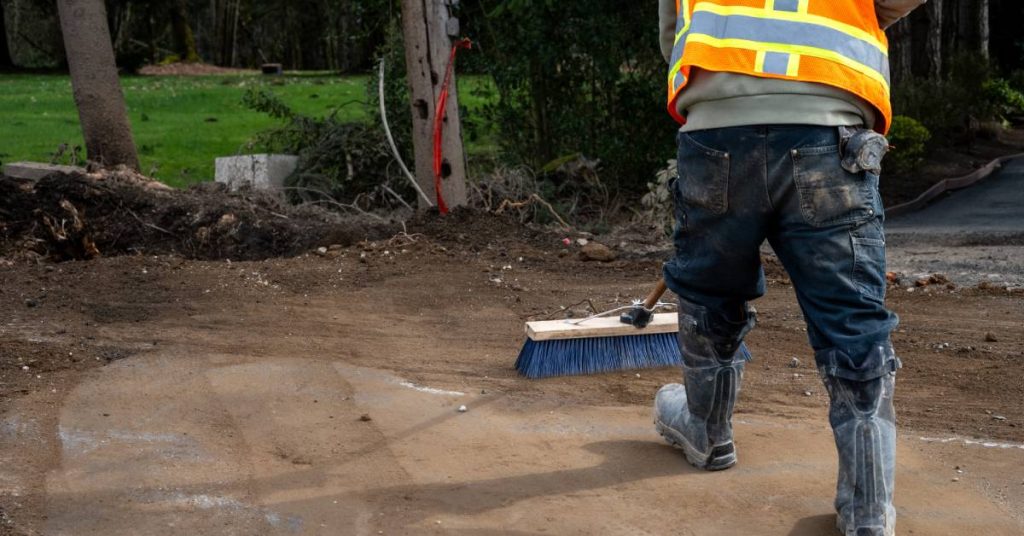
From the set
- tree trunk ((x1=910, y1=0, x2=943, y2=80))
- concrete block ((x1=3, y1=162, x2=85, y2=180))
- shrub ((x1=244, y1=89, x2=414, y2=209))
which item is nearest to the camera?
concrete block ((x1=3, y1=162, x2=85, y2=180))

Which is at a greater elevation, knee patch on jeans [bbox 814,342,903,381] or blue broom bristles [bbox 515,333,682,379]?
knee patch on jeans [bbox 814,342,903,381]

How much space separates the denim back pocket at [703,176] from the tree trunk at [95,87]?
7590mm

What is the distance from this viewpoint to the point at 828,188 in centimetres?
314

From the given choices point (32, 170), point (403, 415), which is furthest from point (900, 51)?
point (403, 415)

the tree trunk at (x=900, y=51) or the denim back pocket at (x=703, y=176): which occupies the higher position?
the denim back pocket at (x=703, y=176)

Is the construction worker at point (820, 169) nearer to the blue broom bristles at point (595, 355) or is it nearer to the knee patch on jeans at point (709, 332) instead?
the knee patch on jeans at point (709, 332)

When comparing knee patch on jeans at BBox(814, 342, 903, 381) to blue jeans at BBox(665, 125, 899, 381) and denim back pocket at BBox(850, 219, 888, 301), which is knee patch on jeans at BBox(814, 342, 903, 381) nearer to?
blue jeans at BBox(665, 125, 899, 381)

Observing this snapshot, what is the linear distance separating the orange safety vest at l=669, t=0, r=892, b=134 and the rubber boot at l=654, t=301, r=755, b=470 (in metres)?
0.81

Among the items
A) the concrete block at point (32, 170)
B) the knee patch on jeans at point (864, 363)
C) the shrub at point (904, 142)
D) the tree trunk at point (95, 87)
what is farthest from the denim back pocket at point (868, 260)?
the shrub at point (904, 142)

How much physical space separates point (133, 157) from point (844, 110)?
8.15m

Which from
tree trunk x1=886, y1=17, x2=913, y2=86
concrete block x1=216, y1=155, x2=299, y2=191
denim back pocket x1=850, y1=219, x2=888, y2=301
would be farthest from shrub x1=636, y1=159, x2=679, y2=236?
tree trunk x1=886, y1=17, x2=913, y2=86

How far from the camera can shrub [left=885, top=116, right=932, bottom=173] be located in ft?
46.0

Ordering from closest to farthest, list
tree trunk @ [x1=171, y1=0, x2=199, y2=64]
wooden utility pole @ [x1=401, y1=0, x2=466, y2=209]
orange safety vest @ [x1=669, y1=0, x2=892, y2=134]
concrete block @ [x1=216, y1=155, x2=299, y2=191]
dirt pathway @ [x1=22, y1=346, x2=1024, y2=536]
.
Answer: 1. orange safety vest @ [x1=669, y1=0, x2=892, y2=134]
2. dirt pathway @ [x1=22, y1=346, x2=1024, y2=536]
3. wooden utility pole @ [x1=401, y1=0, x2=466, y2=209]
4. concrete block @ [x1=216, y1=155, x2=299, y2=191]
5. tree trunk @ [x1=171, y1=0, x2=199, y2=64]

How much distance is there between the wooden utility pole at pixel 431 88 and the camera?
8383mm
